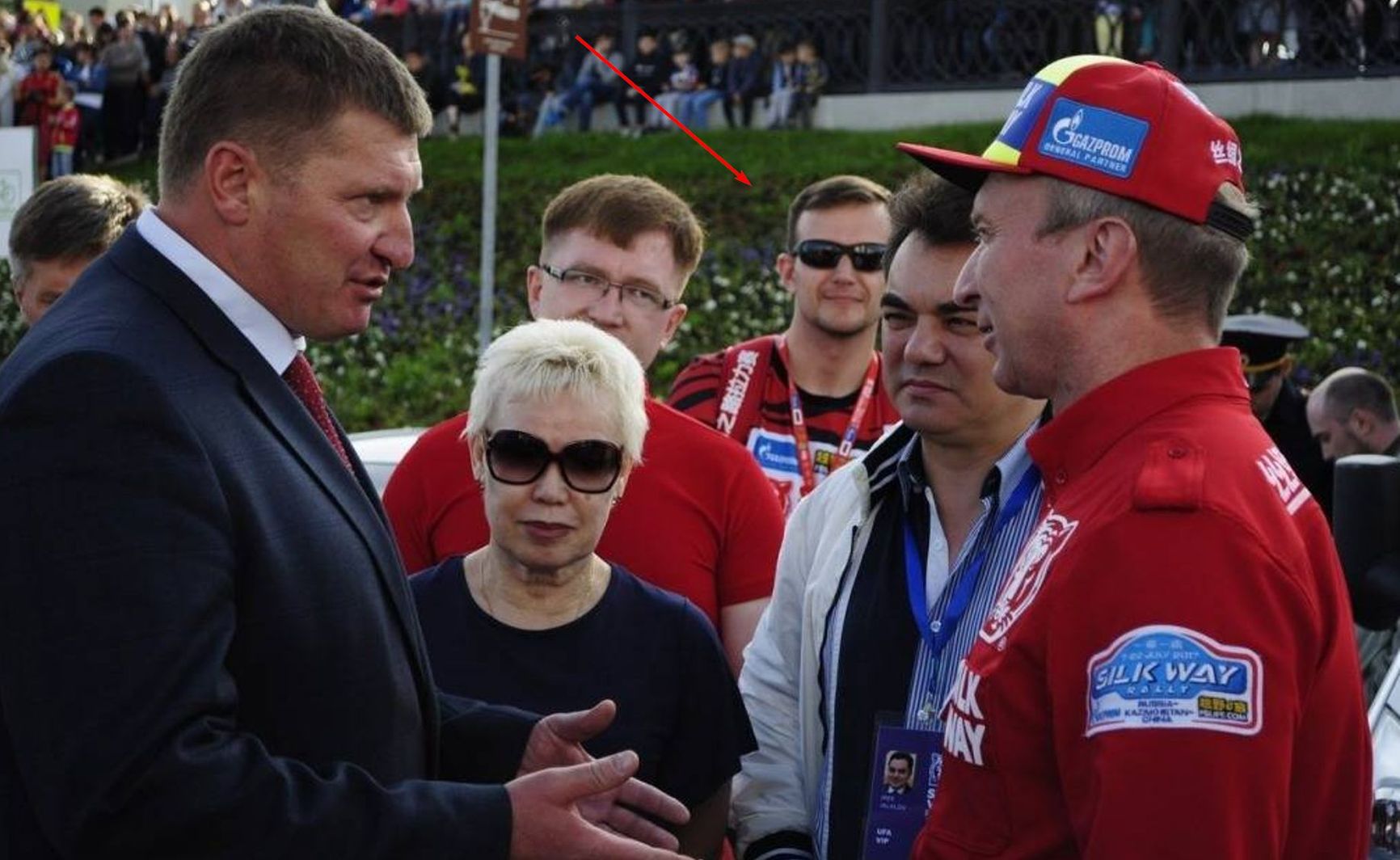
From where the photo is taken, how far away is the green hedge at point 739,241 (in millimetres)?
15297

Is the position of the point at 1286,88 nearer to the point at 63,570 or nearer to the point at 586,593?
the point at 586,593

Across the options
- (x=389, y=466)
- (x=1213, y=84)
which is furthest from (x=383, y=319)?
(x=389, y=466)

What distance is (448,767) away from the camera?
3.19 metres

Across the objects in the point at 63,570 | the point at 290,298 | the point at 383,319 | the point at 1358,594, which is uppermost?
the point at 290,298

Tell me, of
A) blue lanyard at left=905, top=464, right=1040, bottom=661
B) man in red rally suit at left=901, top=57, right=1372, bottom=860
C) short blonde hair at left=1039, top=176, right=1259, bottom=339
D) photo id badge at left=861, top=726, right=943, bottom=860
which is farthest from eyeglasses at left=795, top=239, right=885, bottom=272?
short blonde hair at left=1039, top=176, right=1259, bottom=339

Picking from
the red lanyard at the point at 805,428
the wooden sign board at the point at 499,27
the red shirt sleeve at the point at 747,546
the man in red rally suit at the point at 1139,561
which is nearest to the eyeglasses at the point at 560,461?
the red shirt sleeve at the point at 747,546

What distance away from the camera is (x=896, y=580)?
372cm

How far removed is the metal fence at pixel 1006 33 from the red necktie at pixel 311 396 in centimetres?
1633

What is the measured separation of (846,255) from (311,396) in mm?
3098

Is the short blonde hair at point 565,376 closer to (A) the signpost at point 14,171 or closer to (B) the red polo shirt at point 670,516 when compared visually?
(B) the red polo shirt at point 670,516

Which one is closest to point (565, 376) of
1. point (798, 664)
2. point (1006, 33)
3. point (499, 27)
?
point (798, 664)

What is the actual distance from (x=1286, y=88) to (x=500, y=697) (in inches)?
629

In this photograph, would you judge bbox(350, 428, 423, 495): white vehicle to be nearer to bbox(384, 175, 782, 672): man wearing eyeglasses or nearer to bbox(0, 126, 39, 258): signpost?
bbox(384, 175, 782, 672): man wearing eyeglasses

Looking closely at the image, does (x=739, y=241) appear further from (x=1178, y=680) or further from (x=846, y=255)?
(x=1178, y=680)
